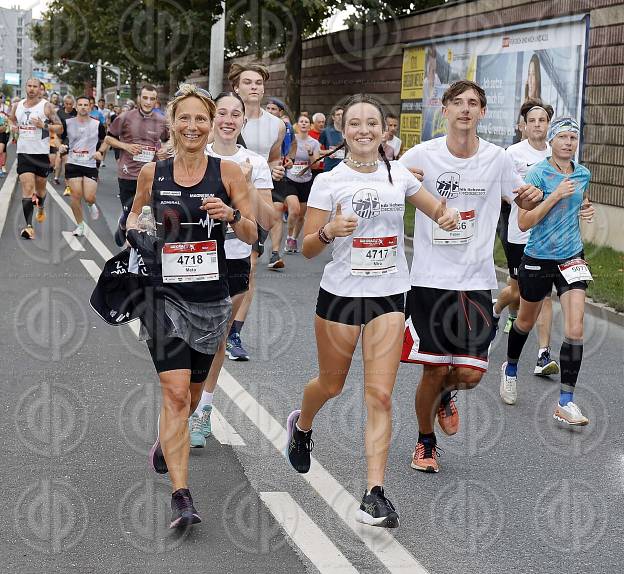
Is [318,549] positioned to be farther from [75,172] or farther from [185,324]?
[75,172]

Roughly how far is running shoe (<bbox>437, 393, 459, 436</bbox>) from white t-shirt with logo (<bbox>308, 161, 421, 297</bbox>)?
955 mm

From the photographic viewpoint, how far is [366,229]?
16.1ft

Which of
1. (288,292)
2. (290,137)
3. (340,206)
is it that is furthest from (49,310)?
(340,206)

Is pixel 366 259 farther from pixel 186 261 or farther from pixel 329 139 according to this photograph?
pixel 329 139

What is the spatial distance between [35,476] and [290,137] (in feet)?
25.0

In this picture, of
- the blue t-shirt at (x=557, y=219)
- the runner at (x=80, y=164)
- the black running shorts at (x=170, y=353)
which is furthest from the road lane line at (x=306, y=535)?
the runner at (x=80, y=164)

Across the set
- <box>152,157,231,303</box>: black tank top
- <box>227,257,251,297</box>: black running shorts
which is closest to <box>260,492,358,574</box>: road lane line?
<box>152,157,231,303</box>: black tank top

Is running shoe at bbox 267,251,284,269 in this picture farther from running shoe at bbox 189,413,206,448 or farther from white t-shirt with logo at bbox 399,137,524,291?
white t-shirt with logo at bbox 399,137,524,291

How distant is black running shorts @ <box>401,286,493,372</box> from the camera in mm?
5492

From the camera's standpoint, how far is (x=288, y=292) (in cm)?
1154

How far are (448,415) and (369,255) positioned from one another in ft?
3.97

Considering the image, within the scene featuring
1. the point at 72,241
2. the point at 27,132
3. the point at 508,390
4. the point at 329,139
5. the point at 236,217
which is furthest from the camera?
the point at 329,139

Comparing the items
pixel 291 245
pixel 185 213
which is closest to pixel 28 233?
pixel 291 245

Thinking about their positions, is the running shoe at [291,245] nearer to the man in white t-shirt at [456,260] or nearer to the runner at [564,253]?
the runner at [564,253]
